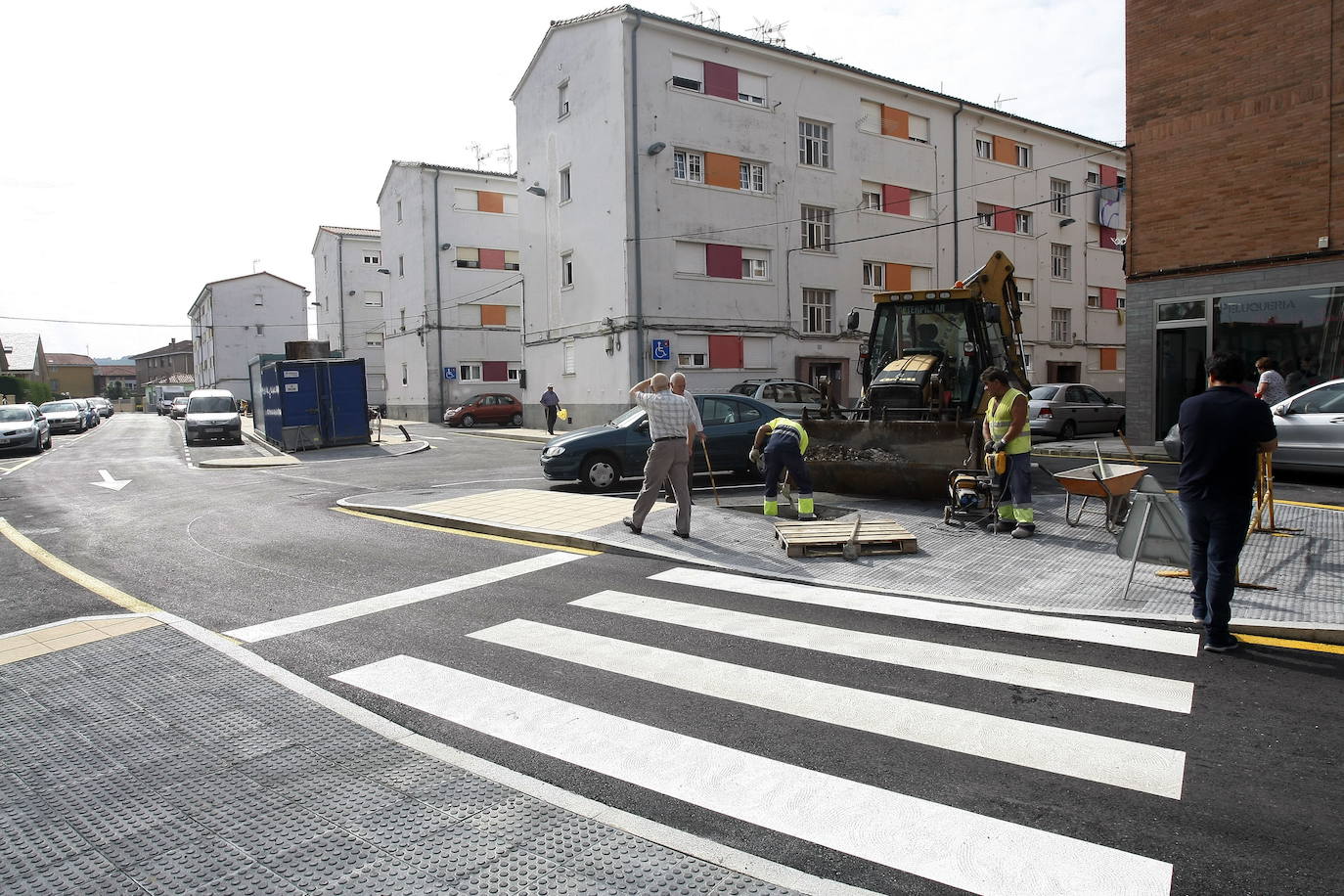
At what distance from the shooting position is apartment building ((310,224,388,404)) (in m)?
54.1

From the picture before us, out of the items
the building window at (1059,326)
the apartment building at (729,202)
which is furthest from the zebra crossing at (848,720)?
the building window at (1059,326)

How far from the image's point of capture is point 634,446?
1302cm

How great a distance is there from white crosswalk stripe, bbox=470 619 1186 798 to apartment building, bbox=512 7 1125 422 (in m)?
20.8

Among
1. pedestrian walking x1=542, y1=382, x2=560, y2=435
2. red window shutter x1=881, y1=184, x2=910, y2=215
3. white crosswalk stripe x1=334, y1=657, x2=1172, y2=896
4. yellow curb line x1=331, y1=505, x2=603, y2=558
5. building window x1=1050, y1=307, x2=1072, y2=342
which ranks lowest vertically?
white crosswalk stripe x1=334, y1=657, x2=1172, y2=896

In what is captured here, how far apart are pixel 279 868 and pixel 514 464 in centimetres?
1557

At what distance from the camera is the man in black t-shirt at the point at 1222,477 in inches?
197

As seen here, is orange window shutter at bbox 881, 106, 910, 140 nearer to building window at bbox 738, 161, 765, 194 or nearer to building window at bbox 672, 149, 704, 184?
building window at bbox 738, 161, 765, 194

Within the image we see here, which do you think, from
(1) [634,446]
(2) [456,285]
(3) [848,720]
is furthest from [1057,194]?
(3) [848,720]

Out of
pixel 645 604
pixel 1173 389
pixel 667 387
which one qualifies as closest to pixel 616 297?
pixel 1173 389

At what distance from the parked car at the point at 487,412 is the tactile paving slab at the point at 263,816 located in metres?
31.9

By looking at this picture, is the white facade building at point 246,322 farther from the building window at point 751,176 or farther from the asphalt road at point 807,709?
the asphalt road at point 807,709

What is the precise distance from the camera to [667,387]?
9.32m

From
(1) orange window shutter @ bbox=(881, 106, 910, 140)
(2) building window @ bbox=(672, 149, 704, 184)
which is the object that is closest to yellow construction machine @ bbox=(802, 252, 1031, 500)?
(2) building window @ bbox=(672, 149, 704, 184)

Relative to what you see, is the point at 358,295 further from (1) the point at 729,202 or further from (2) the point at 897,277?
(2) the point at 897,277
